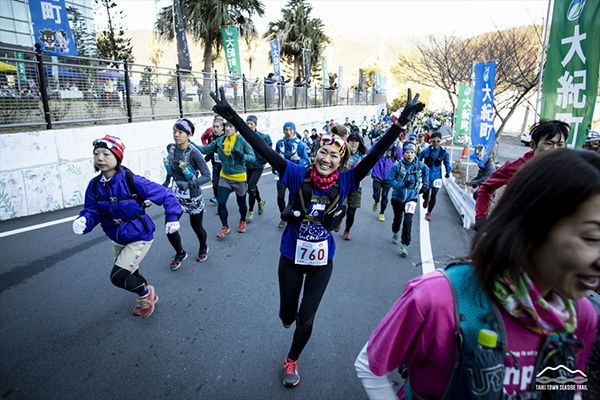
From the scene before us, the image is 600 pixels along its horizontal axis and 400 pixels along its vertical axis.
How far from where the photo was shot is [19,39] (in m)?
22.6

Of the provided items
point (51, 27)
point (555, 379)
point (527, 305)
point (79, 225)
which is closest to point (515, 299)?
point (527, 305)

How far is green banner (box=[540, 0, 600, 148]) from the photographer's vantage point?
3676 millimetres

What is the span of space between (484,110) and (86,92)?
1055cm

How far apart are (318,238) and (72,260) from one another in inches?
165

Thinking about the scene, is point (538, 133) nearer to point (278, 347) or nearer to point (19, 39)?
point (278, 347)

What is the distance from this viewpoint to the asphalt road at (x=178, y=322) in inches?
108

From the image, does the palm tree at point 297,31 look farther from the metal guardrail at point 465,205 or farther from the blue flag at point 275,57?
the metal guardrail at point 465,205

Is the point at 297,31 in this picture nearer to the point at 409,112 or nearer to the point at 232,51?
the point at 232,51

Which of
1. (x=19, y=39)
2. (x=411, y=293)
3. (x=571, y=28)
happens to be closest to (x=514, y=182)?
(x=411, y=293)

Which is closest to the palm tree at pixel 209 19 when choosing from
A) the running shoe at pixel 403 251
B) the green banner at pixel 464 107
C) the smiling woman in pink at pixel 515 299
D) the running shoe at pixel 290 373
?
the green banner at pixel 464 107

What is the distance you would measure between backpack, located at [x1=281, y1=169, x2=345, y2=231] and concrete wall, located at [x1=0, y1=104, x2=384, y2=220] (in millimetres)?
6703

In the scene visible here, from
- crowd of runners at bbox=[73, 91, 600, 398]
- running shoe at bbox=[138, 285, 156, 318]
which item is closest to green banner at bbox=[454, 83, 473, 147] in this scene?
crowd of runners at bbox=[73, 91, 600, 398]

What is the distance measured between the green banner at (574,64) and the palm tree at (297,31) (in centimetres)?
3580

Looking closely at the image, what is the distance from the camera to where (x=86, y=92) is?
842 cm
